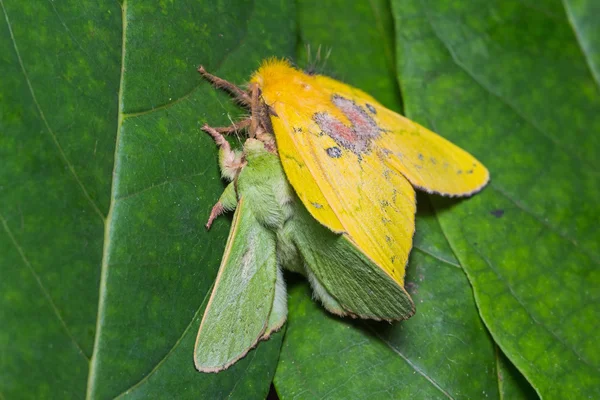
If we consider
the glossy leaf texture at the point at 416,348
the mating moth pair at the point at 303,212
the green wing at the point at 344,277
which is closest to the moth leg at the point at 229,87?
the mating moth pair at the point at 303,212

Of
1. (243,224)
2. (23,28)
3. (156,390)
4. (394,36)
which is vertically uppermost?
(23,28)

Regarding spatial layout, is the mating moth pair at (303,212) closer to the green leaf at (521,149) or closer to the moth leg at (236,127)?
the moth leg at (236,127)

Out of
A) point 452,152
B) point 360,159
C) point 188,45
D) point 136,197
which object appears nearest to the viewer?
point 136,197

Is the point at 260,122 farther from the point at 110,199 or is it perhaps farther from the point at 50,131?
the point at 50,131

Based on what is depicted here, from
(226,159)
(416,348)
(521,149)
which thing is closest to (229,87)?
(226,159)

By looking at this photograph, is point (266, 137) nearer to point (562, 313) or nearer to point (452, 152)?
point (452, 152)

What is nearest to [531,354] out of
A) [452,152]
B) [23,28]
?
[452,152]

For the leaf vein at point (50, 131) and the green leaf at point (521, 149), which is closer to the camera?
the leaf vein at point (50, 131)
